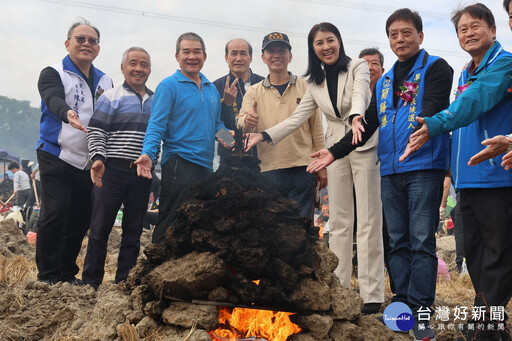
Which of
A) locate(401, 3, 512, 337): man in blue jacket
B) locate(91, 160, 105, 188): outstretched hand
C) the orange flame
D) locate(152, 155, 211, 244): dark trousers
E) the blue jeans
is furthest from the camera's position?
locate(91, 160, 105, 188): outstretched hand

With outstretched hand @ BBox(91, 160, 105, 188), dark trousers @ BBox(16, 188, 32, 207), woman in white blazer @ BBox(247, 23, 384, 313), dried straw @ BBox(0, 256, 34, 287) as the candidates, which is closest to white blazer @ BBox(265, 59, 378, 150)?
woman in white blazer @ BBox(247, 23, 384, 313)

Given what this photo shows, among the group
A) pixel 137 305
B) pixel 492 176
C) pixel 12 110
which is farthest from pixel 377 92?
pixel 12 110

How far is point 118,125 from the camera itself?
4969 millimetres

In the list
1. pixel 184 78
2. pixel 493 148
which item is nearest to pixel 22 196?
pixel 184 78

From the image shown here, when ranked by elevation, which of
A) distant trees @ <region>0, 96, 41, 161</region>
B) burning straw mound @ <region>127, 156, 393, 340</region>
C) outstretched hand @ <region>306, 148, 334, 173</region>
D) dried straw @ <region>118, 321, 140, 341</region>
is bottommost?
dried straw @ <region>118, 321, 140, 341</region>

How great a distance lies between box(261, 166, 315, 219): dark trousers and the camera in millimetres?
4781

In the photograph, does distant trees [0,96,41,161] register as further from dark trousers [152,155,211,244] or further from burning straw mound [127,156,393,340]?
burning straw mound [127,156,393,340]

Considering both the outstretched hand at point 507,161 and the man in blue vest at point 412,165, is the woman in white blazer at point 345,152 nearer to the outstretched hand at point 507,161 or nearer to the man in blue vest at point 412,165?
the man in blue vest at point 412,165

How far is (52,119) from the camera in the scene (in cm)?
498

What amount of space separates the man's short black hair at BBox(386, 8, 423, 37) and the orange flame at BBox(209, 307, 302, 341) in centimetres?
268

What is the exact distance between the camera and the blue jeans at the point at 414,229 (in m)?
3.65

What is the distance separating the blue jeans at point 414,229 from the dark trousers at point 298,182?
0.95 meters

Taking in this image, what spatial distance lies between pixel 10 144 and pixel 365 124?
175 feet

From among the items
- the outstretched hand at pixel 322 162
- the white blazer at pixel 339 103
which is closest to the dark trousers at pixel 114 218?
the white blazer at pixel 339 103
